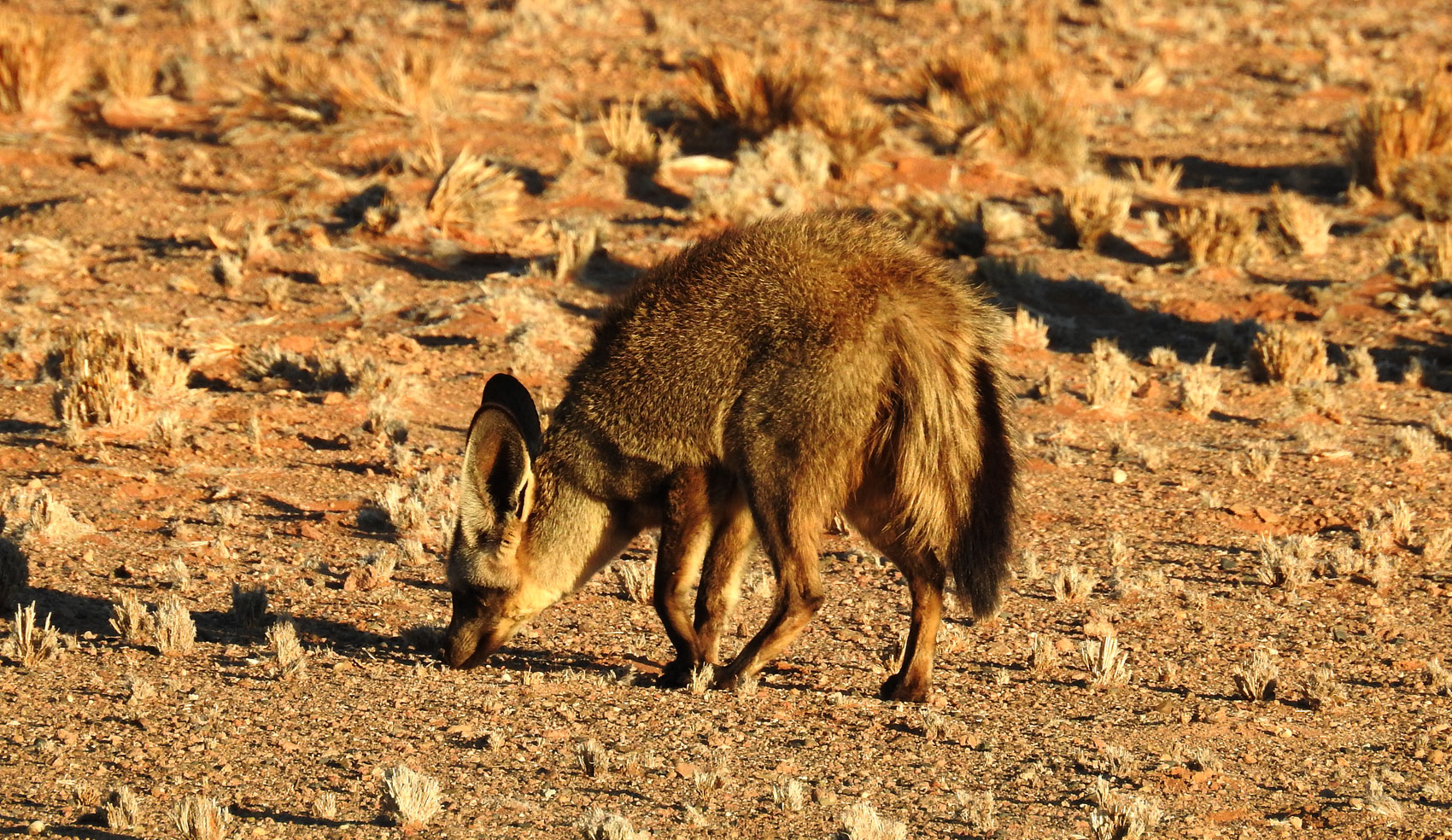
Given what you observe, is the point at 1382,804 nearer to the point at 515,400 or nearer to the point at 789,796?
the point at 789,796

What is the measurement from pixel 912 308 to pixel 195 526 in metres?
4.93

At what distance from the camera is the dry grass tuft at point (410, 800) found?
5.63 metres

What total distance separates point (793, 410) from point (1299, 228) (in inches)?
455

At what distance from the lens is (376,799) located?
5902mm

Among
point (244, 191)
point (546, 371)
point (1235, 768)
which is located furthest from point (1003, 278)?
point (1235, 768)

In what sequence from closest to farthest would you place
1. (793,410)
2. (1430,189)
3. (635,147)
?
(793,410)
(1430,189)
(635,147)

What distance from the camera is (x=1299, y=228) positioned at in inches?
642

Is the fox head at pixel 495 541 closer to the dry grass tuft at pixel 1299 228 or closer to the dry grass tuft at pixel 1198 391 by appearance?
the dry grass tuft at pixel 1198 391

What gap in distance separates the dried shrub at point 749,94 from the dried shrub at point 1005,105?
193 centimetres

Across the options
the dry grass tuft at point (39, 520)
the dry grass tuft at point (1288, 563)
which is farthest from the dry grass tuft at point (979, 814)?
the dry grass tuft at point (39, 520)

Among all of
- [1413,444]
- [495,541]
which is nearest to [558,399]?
[495,541]

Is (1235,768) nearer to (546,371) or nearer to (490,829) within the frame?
(490,829)

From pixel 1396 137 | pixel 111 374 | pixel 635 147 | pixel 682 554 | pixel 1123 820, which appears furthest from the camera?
pixel 1396 137

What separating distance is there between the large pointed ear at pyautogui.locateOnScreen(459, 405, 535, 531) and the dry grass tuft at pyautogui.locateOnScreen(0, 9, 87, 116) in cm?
1404
